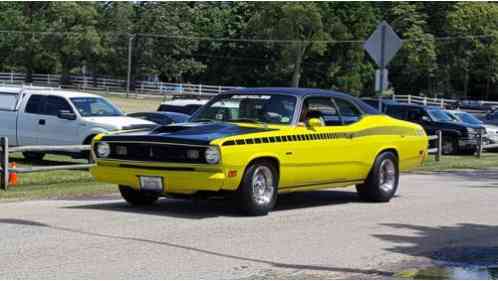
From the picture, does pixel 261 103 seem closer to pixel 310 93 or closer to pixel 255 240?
pixel 310 93

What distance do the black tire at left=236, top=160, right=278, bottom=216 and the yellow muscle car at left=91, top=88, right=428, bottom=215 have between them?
0.5 inches

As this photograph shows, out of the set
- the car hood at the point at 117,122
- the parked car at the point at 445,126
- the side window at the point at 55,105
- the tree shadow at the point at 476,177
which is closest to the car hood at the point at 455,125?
the parked car at the point at 445,126

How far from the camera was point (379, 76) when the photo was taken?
1959cm

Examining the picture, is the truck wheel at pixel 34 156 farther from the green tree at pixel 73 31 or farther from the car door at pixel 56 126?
the green tree at pixel 73 31

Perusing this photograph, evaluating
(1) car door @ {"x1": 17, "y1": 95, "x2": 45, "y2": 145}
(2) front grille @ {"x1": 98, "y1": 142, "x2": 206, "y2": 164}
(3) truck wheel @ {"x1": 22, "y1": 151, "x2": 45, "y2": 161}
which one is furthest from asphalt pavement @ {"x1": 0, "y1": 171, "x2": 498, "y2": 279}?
(3) truck wheel @ {"x1": 22, "y1": 151, "x2": 45, "y2": 161}

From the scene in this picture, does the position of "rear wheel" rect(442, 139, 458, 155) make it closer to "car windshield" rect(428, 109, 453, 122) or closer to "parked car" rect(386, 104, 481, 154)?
"parked car" rect(386, 104, 481, 154)

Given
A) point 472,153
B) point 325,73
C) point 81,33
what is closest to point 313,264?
point 472,153

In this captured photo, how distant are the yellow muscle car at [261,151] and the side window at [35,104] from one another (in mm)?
9297

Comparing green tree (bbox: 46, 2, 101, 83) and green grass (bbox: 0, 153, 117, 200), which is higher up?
green tree (bbox: 46, 2, 101, 83)

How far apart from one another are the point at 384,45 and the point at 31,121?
8389mm

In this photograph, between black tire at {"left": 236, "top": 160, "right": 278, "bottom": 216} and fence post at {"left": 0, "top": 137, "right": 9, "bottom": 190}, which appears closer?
black tire at {"left": 236, "top": 160, "right": 278, "bottom": 216}

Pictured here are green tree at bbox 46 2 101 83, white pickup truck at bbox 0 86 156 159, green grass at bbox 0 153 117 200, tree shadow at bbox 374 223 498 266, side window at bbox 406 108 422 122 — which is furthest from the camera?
green tree at bbox 46 2 101 83

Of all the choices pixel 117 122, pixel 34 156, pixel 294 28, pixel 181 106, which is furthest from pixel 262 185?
pixel 294 28

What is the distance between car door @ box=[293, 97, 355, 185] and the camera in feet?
40.1
